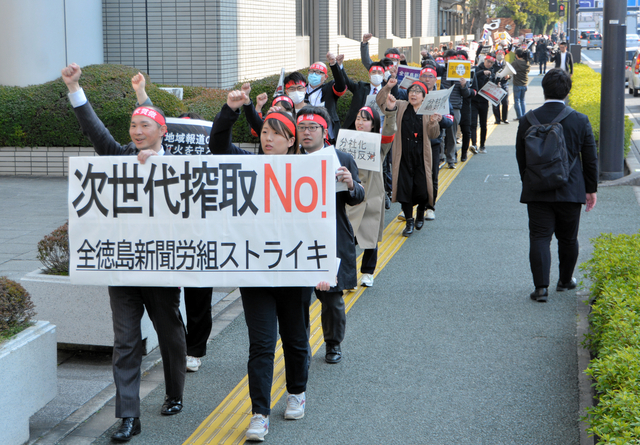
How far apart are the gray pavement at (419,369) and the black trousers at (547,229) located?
32 cm

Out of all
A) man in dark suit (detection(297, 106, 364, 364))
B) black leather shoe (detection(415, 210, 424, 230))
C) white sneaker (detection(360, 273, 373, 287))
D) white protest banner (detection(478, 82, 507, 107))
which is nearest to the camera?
man in dark suit (detection(297, 106, 364, 364))

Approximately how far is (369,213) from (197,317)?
2464 mm

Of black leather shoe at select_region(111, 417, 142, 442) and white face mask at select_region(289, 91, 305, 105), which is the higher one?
white face mask at select_region(289, 91, 305, 105)

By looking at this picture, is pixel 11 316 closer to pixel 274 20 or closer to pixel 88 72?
pixel 88 72

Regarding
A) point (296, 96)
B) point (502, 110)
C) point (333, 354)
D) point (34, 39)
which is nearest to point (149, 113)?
point (333, 354)

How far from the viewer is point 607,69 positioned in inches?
484

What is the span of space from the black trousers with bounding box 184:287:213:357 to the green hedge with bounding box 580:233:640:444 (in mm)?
2459

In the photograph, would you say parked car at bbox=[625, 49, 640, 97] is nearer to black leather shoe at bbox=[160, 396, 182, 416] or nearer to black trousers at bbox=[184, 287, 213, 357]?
black trousers at bbox=[184, 287, 213, 357]

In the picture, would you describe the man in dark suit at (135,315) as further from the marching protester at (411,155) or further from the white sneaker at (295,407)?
the marching protester at (411,155)

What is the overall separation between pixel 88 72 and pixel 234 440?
10.1 metres

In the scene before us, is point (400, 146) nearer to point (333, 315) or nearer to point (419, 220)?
point (419, 220)

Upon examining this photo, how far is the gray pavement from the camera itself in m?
4.39

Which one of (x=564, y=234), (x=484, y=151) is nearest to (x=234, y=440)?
(x=564, y=234)

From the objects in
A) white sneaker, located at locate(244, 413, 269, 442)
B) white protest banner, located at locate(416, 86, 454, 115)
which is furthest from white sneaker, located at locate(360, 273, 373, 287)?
white sneaker, located at locate(244, 413, 269, 442)
